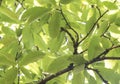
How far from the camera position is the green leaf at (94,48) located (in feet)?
3.86

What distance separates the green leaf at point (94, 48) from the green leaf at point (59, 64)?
0.35 feet

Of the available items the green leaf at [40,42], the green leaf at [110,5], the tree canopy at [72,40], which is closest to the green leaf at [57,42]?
the tree canopy at [72,40]

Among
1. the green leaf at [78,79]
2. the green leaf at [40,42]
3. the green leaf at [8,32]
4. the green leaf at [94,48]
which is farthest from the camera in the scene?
the green leaf at [8,32]

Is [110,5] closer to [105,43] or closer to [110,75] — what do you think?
[105,43]

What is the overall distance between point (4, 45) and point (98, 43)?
20.5 inches

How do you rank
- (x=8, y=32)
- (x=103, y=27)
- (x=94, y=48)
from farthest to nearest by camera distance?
(x=8, y=32) < (x=103, y=27) < (x=94, y=48)

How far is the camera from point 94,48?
1179mm

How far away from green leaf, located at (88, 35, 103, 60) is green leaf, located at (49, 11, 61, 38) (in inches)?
7.1

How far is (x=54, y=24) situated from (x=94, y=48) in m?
0.22

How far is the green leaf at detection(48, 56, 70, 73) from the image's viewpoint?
4.09ft

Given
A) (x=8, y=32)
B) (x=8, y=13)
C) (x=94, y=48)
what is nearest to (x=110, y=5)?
(x=94, y=48)

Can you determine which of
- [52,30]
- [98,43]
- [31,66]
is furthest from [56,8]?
[31,66]

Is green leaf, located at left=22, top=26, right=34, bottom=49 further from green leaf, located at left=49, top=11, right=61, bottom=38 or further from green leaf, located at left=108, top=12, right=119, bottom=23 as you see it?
green leaf, located at left=108, top=12, right=119, bottom=23

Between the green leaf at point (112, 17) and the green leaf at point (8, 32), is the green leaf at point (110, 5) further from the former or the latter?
the green leaf at point (8, 32)
